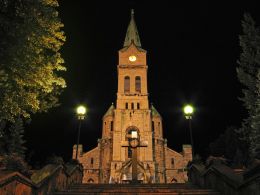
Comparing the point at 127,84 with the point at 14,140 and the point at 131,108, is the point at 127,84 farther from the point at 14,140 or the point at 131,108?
the point at 14,140

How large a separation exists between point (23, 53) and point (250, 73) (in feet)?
55.7

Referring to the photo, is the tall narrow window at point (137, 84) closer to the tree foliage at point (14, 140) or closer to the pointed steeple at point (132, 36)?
the pointed steeple at point (132, 36)

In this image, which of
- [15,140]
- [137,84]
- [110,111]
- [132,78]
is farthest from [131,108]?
[15,140]

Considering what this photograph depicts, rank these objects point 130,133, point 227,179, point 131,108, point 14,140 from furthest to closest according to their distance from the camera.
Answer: point 131,108 → point 130,133 → point 14,140 → point 227,179

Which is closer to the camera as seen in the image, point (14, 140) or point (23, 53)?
point (23, 53)

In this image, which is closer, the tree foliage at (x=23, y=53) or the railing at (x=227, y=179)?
the railing at (x=227, y=179)

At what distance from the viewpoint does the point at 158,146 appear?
4794 centimetres

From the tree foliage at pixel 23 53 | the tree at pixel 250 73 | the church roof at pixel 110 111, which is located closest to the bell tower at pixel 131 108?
the church roof at pixel 110 111

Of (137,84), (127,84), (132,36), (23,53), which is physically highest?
(132,36)

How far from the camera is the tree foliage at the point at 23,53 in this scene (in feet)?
29.5

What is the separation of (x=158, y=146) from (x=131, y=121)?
7.61 metres

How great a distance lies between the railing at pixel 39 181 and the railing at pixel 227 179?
6164 mm

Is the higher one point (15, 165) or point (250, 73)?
point (250, 73)

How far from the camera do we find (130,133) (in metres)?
43.2
